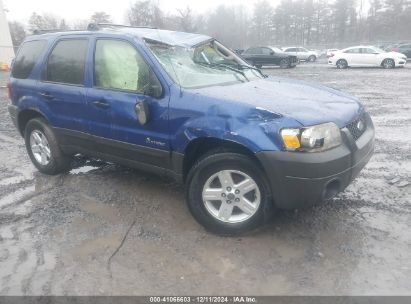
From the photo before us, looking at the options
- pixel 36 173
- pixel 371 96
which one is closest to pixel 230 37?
pixel 371 96

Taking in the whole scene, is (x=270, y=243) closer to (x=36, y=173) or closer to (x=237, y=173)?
(x=237, y=173)

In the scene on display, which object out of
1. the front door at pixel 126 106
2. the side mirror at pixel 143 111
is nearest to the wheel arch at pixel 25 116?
the front door at pixel 126 106

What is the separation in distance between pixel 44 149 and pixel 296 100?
11.5 ft

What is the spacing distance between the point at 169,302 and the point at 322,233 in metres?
1.61

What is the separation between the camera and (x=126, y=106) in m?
4.02

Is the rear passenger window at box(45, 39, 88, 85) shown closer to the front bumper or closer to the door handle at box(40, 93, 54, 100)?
the door handle at box(40, 93, 54, 100)

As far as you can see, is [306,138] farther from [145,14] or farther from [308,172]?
[145,14]

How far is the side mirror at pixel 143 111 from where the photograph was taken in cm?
384

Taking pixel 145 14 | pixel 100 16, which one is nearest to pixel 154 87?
pixel 145 14

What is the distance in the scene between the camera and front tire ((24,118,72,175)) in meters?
5.12

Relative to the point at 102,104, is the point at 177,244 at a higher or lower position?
lower

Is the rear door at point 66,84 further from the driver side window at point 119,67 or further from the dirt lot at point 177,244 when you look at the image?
the dirt lot at point 177,244

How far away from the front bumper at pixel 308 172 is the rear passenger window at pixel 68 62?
2.47m

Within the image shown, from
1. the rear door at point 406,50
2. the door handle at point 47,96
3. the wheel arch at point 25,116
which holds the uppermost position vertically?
the door handle at point 47,96
